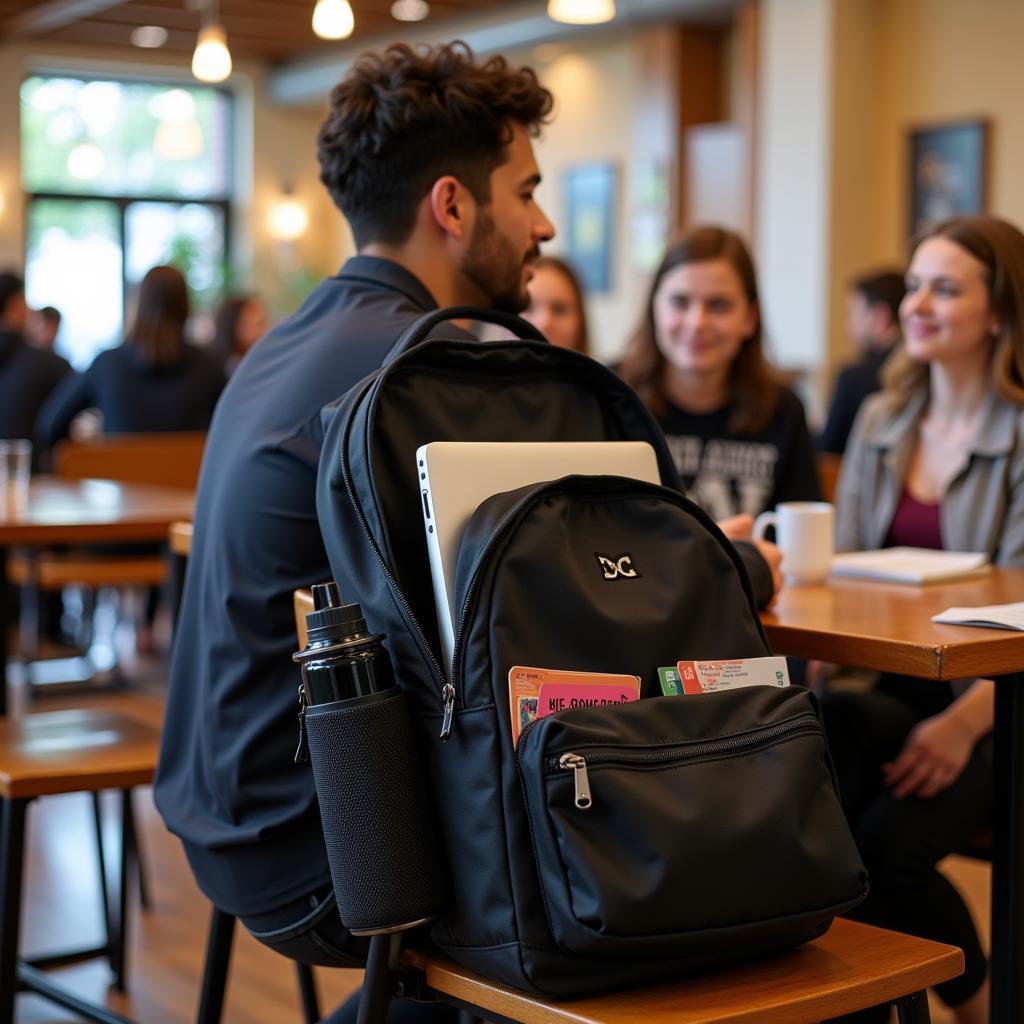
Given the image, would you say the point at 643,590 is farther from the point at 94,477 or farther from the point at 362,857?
the point at 94,477

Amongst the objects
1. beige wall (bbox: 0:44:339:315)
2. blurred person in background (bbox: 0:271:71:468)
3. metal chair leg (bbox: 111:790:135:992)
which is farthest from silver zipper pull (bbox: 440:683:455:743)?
Result: beige wall (bbox: 0:44:339:315)

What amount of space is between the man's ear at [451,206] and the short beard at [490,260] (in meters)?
0.02

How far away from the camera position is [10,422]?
6.05 metres

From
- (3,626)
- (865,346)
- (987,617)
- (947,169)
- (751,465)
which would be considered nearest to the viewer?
(987,617)

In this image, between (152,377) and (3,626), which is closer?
(3,626)

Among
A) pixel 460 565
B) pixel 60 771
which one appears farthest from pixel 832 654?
pixel 60 771

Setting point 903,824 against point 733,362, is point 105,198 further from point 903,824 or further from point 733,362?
point 903,824

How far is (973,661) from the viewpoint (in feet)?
4.50

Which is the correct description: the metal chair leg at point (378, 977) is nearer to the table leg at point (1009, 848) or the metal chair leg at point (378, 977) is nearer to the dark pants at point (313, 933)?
the dark pants at point (313, 933)

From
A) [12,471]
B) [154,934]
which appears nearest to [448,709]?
[154,934]

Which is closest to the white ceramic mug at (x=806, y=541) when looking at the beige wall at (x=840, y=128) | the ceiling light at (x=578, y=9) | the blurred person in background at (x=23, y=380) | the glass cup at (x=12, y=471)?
the glass cup at (x=12, y=471)

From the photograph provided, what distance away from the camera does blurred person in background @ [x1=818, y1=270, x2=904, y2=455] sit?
5.14m

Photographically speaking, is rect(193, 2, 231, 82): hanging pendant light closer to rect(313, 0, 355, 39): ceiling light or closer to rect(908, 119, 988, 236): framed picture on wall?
rect(313, 0, 355, 39): ceiling light

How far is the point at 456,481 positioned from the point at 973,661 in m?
0.52
